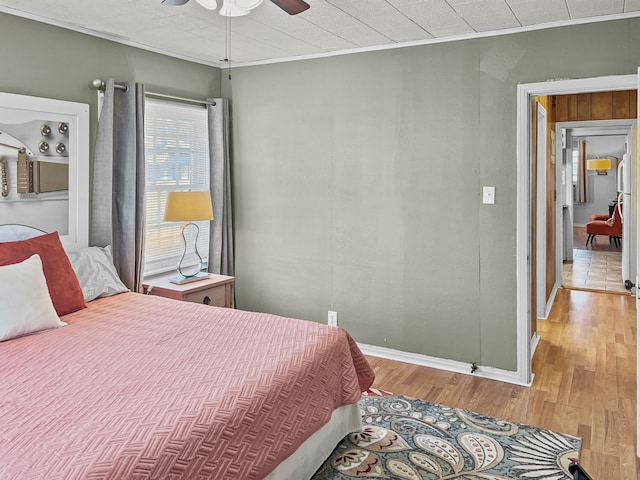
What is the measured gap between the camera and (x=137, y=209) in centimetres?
382

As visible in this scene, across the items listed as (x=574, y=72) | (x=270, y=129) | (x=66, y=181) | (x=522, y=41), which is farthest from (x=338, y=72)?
(x=66, y=181)

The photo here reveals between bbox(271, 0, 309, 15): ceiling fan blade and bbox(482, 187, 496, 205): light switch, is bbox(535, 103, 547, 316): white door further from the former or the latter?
bbox(271, 0, 309, 15): ceiling fan blade

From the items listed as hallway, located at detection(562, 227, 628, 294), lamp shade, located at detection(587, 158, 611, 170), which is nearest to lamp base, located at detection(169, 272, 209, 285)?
hallway, located at detection(562, 227, 628, 294)

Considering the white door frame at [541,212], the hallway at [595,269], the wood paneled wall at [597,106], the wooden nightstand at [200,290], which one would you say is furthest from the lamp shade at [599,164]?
the wooden nightstand at [200,290]

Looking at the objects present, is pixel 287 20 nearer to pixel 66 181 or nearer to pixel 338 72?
pixel 338 72

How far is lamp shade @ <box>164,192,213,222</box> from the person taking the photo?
12.5ft

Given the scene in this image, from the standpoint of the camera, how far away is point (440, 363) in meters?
3.96

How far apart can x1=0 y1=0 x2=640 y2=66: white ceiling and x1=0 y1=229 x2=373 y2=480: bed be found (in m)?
1.41

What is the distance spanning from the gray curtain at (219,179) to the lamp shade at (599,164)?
10409 millimetres

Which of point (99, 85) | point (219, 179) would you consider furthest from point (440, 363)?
point (99, 85)

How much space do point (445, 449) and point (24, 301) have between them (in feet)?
7.40

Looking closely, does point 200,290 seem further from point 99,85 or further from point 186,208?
point 99,85

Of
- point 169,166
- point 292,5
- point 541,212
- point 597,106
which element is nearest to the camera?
point 292,5

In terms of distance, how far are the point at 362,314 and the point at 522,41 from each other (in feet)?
7.49
